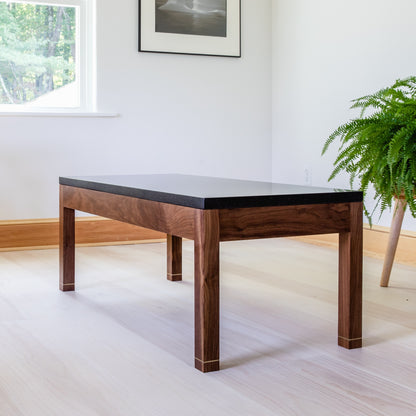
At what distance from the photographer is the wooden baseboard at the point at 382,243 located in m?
3.28

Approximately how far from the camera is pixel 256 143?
443 centimetres

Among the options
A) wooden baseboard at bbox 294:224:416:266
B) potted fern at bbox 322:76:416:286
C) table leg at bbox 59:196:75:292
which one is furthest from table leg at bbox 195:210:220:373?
wooden baseboard at bbox 294:224:416:266

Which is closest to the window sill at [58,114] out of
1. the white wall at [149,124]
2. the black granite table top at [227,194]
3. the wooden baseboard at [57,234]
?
the white wall at [149,124]

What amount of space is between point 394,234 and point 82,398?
5.45ft

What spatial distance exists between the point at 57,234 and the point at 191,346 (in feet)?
7.06

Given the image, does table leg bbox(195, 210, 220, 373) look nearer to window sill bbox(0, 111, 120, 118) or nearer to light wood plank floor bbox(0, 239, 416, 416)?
light wood plank floor bbox(0, 239, 416, 416)

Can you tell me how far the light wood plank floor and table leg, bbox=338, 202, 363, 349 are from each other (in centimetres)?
5

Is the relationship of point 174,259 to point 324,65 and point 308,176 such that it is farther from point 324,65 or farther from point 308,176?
point 324,65

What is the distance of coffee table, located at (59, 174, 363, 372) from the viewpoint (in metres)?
1.72

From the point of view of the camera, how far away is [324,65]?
3.89 m

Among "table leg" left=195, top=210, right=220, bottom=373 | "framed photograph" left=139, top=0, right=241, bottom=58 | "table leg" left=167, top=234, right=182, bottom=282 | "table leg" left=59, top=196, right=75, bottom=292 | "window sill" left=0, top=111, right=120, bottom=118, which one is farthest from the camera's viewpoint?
"framed photograph" left=139, top=0, right=241, bottom=58

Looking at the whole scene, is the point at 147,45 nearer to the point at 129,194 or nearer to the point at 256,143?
the point at 256,143

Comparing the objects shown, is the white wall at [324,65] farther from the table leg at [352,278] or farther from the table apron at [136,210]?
the table apron at [136,210]

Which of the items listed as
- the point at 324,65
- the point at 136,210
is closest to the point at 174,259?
the point at 136,210
